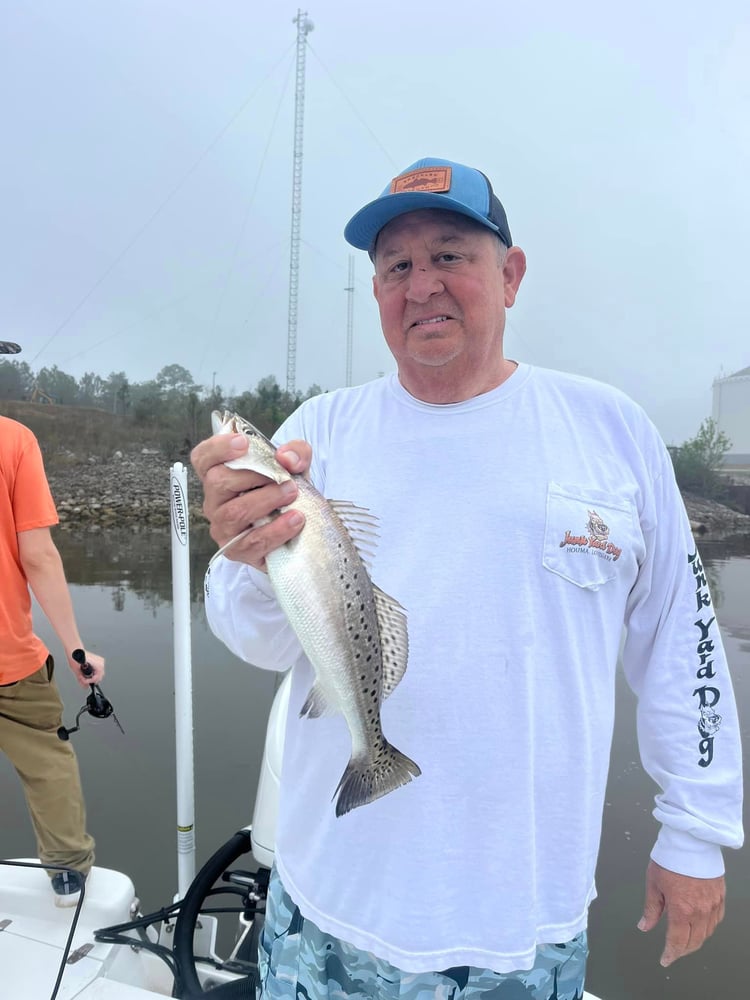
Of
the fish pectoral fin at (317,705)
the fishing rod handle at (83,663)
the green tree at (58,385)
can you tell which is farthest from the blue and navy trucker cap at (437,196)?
the green tree at (58,385)

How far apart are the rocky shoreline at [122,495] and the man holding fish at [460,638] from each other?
23.1 m

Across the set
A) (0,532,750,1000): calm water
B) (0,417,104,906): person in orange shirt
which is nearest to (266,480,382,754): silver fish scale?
(0,417,104,906): person in orange shirt

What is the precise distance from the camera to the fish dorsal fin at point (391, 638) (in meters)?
1.73

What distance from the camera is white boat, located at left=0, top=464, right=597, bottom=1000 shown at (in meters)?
2.63

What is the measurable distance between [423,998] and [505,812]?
0.56m

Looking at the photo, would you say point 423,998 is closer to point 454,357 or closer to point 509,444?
point 509,444

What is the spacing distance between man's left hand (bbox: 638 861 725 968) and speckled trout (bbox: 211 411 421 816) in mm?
964

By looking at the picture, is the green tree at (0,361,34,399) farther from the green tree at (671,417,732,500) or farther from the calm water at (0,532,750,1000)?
the green tree at (671,417,732,500)

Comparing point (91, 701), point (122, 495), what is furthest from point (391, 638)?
point (122, 495)

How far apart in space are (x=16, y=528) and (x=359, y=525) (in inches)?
112

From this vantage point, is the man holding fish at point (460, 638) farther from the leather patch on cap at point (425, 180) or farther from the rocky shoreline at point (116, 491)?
the rocky shoreline at point (116, 491)

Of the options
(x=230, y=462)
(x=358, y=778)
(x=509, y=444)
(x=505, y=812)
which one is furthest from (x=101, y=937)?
(x=509, y=444)

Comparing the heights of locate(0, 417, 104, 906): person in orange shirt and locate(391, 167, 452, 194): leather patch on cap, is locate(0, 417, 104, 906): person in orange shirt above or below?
below

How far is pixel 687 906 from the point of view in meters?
1.89
